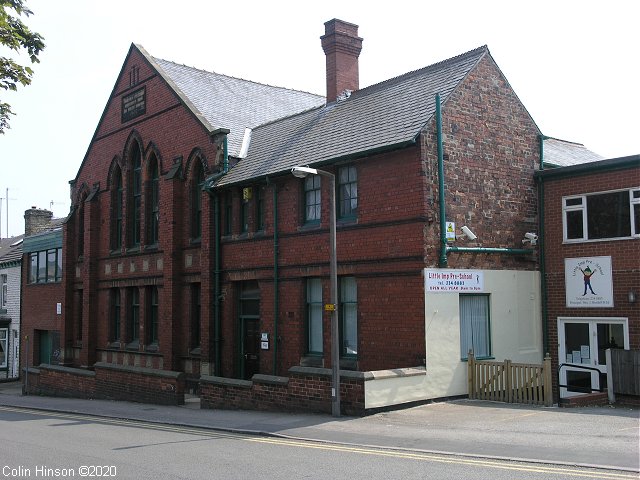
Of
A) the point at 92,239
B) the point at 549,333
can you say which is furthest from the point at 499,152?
the point at 92,239

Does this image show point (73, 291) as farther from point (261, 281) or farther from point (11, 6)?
point (11, 6)

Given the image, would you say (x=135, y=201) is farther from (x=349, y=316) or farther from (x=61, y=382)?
(x=349, y=316)

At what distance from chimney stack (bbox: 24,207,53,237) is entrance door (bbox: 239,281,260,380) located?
20.5m

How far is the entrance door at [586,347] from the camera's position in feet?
57.6

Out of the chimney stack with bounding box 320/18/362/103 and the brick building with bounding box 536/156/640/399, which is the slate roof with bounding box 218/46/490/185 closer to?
the chimney stack with bounding box 320/18/362/103

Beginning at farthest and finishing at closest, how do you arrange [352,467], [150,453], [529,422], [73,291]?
[73,291] < [529,422] < [150,453] < [352,467]

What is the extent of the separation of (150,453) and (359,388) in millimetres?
4789

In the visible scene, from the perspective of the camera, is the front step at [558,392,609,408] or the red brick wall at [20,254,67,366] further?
the red brick wall at [20,254,67,366]

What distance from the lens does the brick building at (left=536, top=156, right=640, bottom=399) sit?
688 inches

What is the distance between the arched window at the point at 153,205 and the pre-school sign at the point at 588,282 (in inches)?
578

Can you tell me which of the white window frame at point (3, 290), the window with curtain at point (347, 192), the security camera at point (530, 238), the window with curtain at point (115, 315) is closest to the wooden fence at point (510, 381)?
the security camera at point (530, 238)

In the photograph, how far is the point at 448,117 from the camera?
17.5 meters

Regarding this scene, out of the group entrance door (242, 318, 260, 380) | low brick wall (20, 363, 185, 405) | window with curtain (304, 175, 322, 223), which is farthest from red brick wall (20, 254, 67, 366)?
window with curtain (304, 175, 322, 223)

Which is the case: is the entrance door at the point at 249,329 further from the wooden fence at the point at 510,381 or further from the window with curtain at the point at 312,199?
the wooden fence at the point at 510,381
